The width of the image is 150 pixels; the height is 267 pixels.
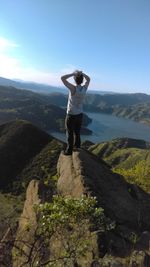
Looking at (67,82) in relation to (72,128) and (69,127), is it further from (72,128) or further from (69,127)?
(72,128)

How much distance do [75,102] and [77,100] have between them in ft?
0.46

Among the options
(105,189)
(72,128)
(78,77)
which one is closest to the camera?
(78,77)

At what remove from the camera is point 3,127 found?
4680 inches

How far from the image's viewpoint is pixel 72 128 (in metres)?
20.9

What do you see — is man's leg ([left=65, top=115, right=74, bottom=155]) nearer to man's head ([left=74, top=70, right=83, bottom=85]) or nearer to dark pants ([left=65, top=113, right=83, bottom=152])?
dark pants ([left=65, top=113, right=83, bottom=152])

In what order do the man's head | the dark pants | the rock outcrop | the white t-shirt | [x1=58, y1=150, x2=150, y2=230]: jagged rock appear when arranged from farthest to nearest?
the dark pants → the white t-shirt → the man's head → [x1=58, y1=150, x2=150, y2=230]: jagged rock → the rock outcrop

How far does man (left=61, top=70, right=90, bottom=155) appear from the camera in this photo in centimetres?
1917

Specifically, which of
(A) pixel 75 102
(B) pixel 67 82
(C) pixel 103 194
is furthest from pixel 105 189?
(B) pixel 67 82

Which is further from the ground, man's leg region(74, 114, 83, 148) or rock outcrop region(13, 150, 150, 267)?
man's leg region(74, 114, 83, 148)

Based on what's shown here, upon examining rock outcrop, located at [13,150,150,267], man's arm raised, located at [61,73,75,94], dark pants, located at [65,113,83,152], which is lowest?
rock outcrop, located at [13,150,150,267]

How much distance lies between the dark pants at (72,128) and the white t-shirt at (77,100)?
0.35m

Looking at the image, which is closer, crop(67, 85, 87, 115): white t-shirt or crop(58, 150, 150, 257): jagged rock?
crop(58, 150, 150, 257): jagged rock

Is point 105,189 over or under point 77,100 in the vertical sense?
under

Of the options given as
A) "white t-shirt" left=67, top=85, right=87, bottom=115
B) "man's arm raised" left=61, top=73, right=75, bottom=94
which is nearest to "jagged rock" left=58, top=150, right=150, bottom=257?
"white t-shirt" left=67, top=85, right=87, bottom=115
